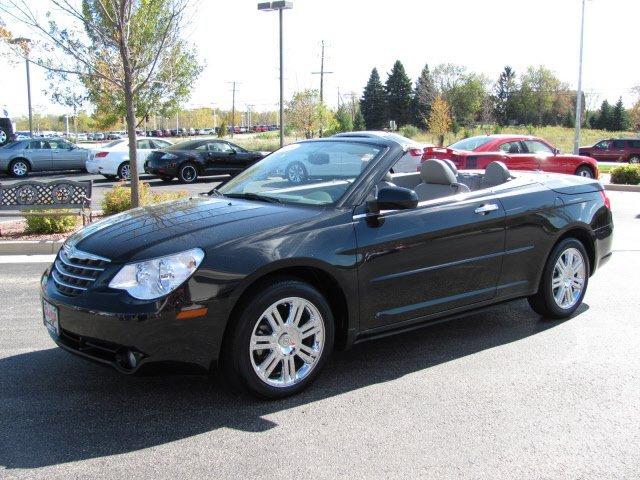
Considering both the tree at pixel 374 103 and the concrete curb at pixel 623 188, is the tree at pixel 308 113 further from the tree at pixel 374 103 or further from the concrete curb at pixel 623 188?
the tree at pixel 374 103

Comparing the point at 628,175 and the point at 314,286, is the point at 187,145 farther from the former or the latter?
the point at 314,286

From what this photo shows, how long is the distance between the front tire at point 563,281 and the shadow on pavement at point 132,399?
0.50 m

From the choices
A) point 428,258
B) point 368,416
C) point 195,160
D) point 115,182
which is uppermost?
point 195,160

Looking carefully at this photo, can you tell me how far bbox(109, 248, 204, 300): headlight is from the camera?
3588 mm

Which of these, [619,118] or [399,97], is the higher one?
[399,97]

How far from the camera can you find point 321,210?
4270 millimetres

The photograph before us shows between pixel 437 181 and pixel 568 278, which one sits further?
pixel 568 278

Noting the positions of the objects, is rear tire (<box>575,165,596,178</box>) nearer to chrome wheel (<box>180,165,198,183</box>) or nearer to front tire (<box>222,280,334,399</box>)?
chrome wheel (<box>180,165,198,183</box>)

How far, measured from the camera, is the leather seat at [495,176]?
5613mm

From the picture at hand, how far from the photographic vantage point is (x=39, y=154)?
23.8m

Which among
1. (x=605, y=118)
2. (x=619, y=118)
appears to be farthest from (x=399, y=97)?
(x=619, y=118)

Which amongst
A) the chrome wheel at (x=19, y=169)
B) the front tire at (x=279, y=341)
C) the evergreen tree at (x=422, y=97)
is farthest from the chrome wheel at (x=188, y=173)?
the evergreen tree at (x=422, y=97)

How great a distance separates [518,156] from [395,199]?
12.8 meters

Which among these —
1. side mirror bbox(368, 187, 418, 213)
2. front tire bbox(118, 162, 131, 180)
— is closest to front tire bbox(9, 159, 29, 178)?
front tire bbox(118, 162, 131, 180)
